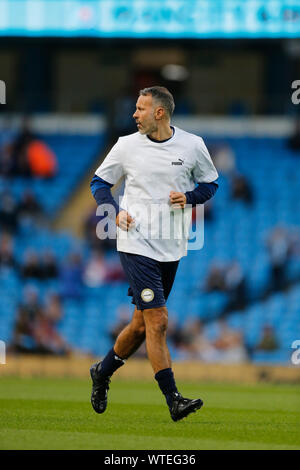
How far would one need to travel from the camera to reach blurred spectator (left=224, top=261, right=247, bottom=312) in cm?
2103

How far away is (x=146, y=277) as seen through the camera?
335 inches

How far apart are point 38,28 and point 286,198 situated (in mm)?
6648

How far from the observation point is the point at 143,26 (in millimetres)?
22922

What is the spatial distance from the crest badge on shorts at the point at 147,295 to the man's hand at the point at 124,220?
539mm

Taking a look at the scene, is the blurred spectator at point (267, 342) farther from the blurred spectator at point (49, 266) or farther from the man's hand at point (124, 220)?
the man's hand at point (124, 220)

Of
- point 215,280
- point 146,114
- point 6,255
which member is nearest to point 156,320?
Result: point 146,114

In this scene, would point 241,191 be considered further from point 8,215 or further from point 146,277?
point 146,277

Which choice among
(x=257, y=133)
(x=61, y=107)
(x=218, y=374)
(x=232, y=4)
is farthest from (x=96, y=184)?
(x=61, y=107)

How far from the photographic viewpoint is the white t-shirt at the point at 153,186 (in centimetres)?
859

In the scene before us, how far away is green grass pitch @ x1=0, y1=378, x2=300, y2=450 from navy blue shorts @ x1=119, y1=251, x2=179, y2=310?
977mm

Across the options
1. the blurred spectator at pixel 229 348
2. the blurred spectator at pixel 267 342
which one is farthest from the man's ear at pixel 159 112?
the blurred spectator at pixel 267 342

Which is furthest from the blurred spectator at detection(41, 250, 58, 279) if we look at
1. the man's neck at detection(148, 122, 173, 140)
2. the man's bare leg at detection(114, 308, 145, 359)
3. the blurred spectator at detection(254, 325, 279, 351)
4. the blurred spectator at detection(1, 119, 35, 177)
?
the man's neck at detection(148, 122, 173, 140)
